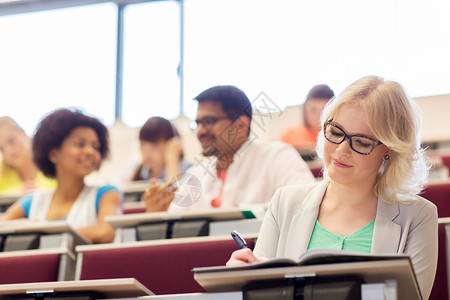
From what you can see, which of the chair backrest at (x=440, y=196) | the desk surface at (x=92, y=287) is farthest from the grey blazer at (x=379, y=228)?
the chair backrest at (x=440, y=196)

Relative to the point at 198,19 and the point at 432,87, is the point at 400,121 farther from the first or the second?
the point at 198,19

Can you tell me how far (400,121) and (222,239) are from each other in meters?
0.45

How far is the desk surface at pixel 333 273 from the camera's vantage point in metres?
0.84

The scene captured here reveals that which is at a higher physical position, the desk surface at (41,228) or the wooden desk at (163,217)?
the wooden desk at (163,217)

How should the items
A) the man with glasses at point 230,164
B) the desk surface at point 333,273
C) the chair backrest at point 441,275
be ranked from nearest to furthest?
the desk surface at point 333,273 < the chair backrest at point 441,275 < the man with glasses at point 230,164

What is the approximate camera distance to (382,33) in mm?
3906

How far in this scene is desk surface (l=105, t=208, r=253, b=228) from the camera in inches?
60.4

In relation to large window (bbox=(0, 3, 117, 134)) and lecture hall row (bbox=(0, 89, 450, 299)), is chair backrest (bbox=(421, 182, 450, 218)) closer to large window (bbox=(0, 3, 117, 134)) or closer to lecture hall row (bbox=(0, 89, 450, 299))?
lecture hall row (bbox=(0, 89, 450, 299))

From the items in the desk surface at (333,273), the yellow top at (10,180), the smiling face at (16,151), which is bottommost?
the yellow top at (10,180)

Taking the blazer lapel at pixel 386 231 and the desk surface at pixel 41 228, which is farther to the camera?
the desk surface at pixel 41 228

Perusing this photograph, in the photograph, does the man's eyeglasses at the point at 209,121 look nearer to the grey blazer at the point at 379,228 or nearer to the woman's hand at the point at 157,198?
the woman's hand at the point at 157,198

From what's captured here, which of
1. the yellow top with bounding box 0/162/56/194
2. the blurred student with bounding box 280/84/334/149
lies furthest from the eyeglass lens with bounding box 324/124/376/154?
the yellow top with bounding box 0/162/56/194

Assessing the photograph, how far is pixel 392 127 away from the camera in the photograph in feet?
3.79

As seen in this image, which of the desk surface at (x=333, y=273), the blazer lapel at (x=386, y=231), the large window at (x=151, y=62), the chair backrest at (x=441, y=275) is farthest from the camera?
the large window at (x=151, y=62)
